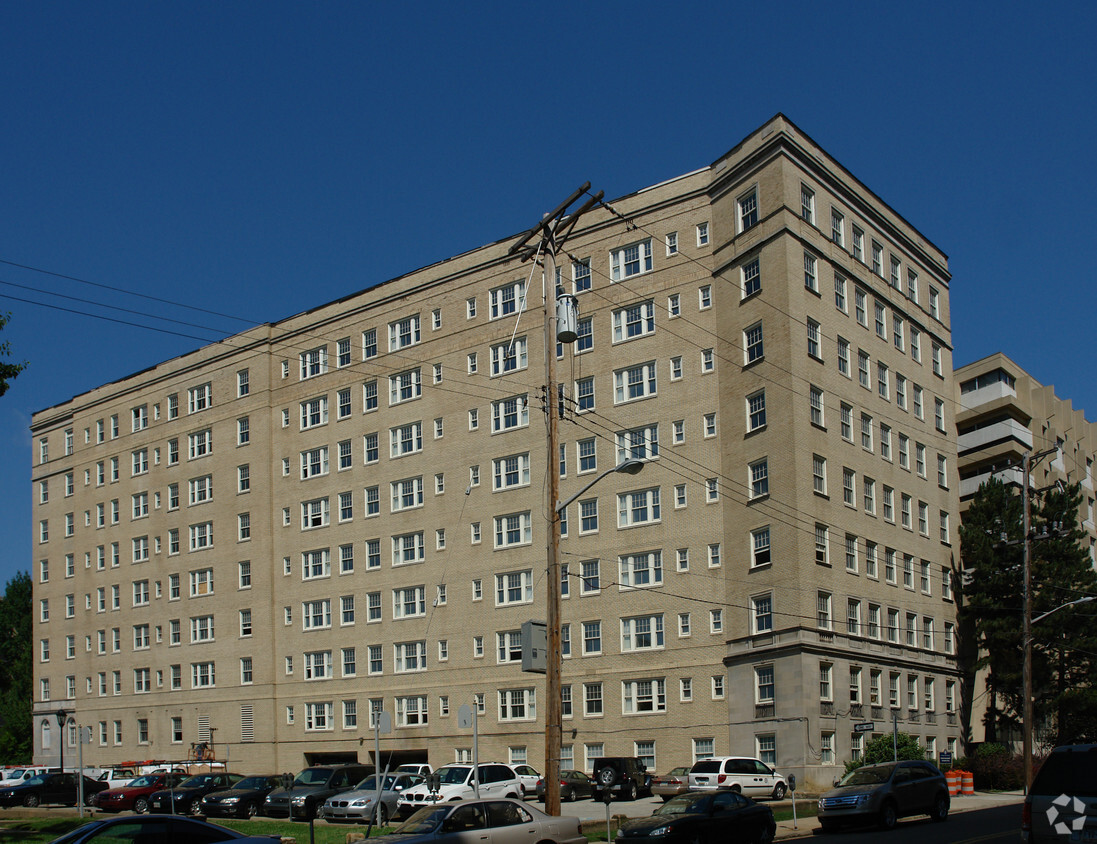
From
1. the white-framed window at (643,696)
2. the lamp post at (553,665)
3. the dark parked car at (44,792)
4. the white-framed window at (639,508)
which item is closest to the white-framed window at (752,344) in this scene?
the white-framed window at (639,508)

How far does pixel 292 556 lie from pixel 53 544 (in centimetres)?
2536

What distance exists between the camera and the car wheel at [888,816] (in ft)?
99.1

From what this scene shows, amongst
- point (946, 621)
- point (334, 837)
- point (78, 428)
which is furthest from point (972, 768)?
point (78, 428)

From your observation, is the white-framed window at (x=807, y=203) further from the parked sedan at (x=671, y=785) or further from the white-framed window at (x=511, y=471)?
the parked sedan at (x=671, y=785)

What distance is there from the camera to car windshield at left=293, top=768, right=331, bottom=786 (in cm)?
4109

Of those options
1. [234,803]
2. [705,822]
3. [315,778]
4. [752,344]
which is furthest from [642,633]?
[705,822]

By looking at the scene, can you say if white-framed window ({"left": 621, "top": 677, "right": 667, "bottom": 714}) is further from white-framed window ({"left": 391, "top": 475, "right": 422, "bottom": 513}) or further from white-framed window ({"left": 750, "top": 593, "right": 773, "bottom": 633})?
white-framed window ({"left": 391, "top": 475, "right": 422, "bottom": 513})

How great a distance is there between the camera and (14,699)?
9100 centimetres

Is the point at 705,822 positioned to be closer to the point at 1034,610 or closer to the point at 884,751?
the point at 884,751

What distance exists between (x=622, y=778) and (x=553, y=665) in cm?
2144

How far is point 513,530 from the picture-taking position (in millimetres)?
59281

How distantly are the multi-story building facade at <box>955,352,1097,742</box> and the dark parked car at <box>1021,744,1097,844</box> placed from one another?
48.5 meters

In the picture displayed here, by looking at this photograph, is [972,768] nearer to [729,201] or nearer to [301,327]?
[729,201]

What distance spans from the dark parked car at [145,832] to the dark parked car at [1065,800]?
10618 mm
